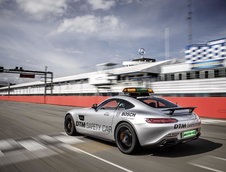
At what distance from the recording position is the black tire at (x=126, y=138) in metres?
4.05

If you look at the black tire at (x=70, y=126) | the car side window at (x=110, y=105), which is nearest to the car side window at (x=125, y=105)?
the car side window at (x=110, y=105)

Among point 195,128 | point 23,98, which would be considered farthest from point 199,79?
point 23,98

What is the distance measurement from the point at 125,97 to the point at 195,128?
5.70ft

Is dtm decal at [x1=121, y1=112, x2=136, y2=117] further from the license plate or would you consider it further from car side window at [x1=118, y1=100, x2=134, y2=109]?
the license plate

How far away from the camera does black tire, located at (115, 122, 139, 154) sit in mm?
4047

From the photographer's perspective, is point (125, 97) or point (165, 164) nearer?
point (165, 164)

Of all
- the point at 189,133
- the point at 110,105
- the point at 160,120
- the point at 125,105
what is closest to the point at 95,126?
the point at 110,105

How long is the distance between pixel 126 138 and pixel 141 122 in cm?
60

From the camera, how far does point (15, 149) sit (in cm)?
472

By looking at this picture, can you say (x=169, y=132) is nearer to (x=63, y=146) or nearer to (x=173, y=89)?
(x=63, y=146)

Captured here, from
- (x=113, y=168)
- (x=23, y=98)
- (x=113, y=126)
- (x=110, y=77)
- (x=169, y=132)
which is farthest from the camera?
(x=23, y=98)

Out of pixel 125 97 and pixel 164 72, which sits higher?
pixel 164 72

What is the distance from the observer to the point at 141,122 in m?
3.96

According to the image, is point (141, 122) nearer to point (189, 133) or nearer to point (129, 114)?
point (129, 114)
